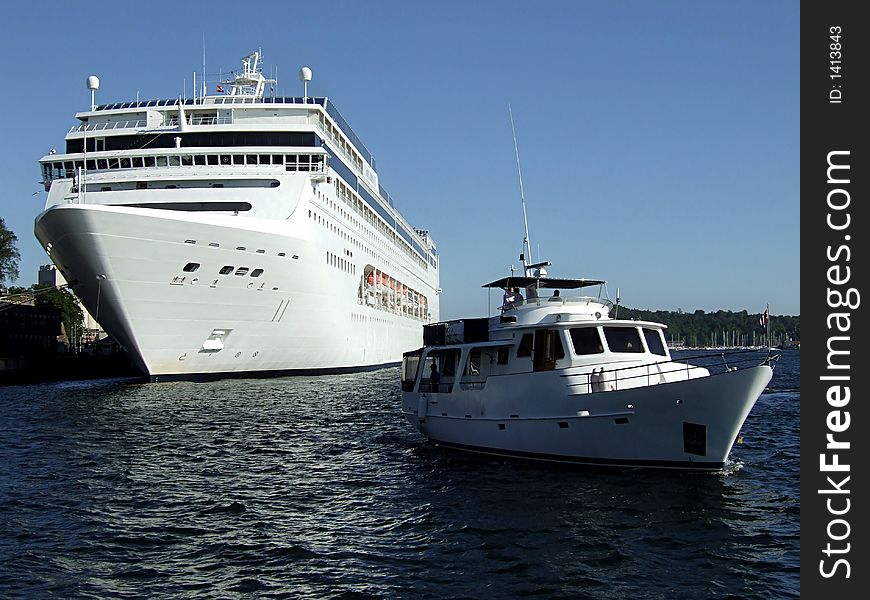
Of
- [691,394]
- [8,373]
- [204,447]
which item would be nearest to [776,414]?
[691,394]

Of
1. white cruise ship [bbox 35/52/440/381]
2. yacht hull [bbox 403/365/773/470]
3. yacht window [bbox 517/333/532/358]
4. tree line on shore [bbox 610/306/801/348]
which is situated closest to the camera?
yacht hull [bbox 403/365/773/470]

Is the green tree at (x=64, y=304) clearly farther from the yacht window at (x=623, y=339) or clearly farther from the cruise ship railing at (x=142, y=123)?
the yacht window at (x=623, y=339)

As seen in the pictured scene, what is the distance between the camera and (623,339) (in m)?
16.9

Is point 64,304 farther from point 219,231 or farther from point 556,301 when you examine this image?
point 556,301

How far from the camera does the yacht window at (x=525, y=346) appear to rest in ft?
56.5

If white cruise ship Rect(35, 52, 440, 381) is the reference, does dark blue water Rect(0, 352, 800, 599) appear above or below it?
below

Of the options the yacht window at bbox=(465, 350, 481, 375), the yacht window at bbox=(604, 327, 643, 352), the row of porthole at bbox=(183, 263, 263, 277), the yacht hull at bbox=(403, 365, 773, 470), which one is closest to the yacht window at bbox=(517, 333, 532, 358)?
the yacht hull at bbox=(403, 365, 773, 470)

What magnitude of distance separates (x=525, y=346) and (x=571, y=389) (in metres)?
2.24

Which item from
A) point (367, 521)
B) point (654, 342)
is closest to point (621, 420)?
point (654, 342)

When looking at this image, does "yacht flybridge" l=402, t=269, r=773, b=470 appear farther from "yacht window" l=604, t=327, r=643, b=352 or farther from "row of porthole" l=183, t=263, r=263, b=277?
Result: "row of porthole" l=183, t=263, r=263, b=277

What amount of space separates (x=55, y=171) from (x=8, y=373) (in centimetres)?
1333

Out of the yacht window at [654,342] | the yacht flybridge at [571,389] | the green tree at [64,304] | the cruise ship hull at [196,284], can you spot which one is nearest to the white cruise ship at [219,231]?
the cruise ship hull at [196,284]

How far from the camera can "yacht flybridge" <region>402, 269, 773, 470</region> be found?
14.2 m

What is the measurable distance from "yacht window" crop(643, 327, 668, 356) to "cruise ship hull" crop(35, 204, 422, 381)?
21735mm
